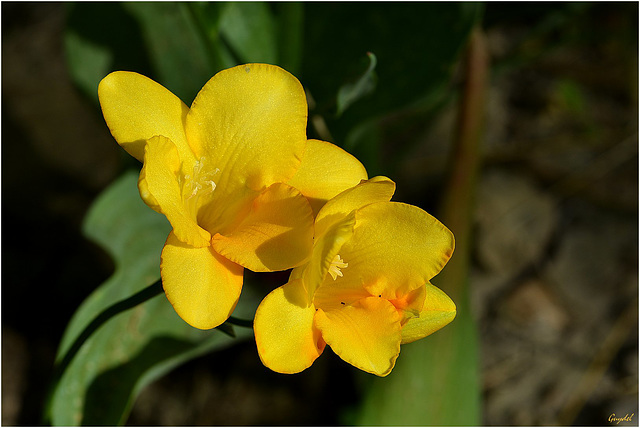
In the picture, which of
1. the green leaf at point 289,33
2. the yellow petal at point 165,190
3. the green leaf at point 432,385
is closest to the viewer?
the yellow petal at point 165,190

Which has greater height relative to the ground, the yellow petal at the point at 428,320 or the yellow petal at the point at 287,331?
the yellow petal at the point at 287,331

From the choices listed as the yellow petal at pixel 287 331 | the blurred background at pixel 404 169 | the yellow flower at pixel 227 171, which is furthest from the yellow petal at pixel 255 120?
the blurred background at pixel 404 169

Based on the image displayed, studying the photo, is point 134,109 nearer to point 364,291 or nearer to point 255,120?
point 255,120

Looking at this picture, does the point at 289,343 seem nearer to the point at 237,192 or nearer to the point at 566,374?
the point at 237,192

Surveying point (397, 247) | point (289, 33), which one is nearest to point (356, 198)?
point (397, 247)

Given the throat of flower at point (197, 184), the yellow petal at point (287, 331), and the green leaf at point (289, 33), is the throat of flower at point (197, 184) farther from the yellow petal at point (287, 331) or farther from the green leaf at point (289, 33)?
the green leaf at point (289, 33)

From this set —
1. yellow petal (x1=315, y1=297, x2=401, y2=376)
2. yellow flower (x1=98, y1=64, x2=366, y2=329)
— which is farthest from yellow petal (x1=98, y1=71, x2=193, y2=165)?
yellow petal (x1=315, y1=297, x2=401, y2=376)

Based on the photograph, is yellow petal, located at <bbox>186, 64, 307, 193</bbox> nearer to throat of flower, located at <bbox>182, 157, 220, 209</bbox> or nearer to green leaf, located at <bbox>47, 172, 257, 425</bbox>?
throat of flower, located at <bbox>182, 157, 220, 209</bbox>
